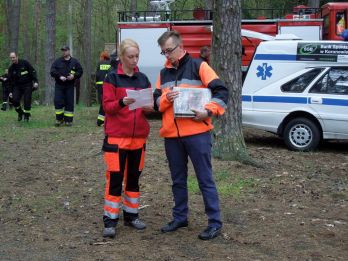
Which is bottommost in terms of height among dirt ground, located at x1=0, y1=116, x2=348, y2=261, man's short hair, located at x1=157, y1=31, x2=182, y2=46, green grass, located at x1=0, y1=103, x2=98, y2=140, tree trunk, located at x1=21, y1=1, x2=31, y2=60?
dirt ground, located at x1=0, y1=116, x2=348, y2=261

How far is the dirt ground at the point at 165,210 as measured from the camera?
5281mm

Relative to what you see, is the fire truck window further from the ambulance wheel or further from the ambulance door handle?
the ambulance wheel

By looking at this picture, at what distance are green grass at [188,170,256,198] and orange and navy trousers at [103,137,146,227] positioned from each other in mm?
1585

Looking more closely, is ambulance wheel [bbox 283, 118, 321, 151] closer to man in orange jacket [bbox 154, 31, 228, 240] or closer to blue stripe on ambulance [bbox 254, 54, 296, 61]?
blue stripe on ambulance [bbox 254, 54, 296, 61]

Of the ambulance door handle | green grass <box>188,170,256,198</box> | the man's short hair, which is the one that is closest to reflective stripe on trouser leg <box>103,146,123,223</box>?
the man's short hair

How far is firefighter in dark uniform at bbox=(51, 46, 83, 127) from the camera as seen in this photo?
530 inches

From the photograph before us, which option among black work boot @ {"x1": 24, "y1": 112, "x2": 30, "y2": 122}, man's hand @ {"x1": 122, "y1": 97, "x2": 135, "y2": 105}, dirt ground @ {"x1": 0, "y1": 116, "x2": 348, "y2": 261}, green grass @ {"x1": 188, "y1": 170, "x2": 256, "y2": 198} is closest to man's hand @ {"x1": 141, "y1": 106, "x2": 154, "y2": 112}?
man's hand @ {"x1": 122, "y1": 97, "x2": 135, "y2": 105}

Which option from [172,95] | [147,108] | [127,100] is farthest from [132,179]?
[172,95]

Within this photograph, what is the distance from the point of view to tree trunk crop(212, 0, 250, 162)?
842cm

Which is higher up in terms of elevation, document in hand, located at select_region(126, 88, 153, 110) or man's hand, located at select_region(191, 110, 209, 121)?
document in hand, located at select_region(126, 88, 153, 110)

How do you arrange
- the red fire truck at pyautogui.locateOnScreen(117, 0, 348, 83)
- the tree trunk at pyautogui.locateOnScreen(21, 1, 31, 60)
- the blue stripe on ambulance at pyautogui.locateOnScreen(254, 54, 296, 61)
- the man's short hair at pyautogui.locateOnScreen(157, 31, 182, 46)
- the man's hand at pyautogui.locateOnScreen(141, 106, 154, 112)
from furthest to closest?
the tree trunk at pyautogui.locateOnScreen(21, 1, 31, 60) → the red fire truck at pyautogui.locateOnScreen(117, 0, 348, 83) → the blue stripe on ambulance at pyautogui.locateOnScreen(254, 54, 296, 61) → the man's hand at pyautogui.locateOnScreen(141, 106, 154, 112) → the man's short hair at pyautogui.locateOnScreen(157, 31, 182, 46)

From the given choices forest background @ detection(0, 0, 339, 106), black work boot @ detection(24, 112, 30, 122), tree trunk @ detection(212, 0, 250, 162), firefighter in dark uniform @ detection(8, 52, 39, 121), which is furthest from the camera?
forest background @ detection(0, 0, 339, 106)

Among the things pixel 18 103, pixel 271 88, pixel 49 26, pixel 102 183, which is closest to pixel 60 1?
pixel 49 26

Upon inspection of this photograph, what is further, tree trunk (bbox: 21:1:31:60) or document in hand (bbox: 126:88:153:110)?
tree trunk (bbox: 21:1:31:60)
